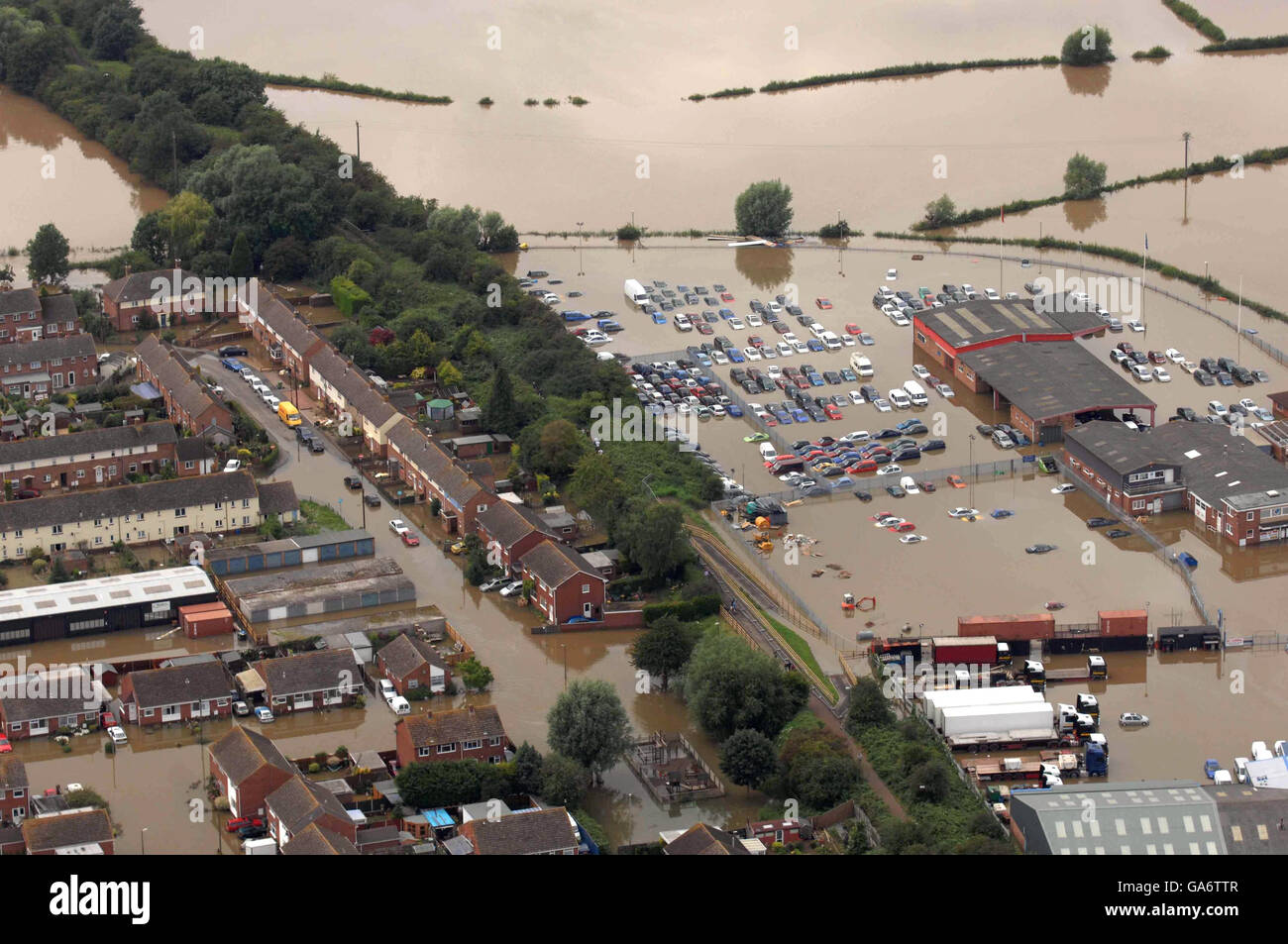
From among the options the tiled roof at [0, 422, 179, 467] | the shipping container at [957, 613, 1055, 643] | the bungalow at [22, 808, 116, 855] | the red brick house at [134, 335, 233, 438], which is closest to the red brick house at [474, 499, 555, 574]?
the red brick house at [134, 335, 233, 438]

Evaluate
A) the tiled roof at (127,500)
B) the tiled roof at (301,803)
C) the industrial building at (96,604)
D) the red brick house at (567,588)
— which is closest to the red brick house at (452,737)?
the tiled roof at (301,803)

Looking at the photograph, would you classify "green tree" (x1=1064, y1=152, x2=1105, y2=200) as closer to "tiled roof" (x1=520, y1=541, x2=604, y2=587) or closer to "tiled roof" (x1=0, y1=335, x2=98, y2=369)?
"tiled roof" (x1=520, y1=541, x2=604, y2=587)

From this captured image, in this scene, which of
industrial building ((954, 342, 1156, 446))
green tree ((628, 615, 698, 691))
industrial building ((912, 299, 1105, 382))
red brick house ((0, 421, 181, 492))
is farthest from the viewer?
industrial building ((912, 299, 1105, 382))

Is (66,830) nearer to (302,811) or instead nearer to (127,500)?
(302,811)

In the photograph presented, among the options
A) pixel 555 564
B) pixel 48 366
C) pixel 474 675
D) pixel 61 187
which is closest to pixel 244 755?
pixel 474 675
